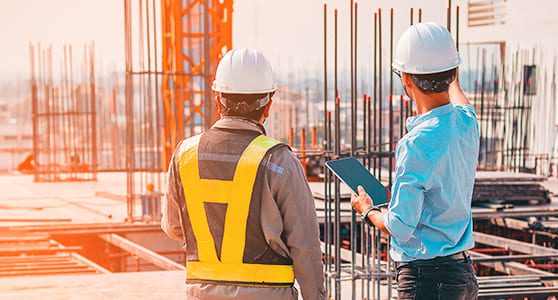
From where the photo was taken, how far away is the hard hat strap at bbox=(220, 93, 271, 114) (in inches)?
109

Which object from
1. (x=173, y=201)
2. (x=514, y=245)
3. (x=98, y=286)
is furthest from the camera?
(x=514, y=245)

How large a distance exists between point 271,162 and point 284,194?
4.5 inches

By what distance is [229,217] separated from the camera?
2.67 m

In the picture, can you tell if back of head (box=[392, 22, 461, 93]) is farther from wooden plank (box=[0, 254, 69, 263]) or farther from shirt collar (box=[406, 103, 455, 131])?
wooden plank (box=[0, 254, 69, 263])

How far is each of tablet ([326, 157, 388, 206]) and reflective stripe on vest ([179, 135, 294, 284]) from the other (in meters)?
0.41

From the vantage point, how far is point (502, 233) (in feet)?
40.6

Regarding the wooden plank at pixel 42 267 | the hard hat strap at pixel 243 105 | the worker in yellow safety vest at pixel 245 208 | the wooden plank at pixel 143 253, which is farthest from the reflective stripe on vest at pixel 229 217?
the wooden plank at pixel 42 267

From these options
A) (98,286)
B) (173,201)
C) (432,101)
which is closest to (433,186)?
(432,101)

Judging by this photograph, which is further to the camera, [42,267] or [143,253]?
[143,253]

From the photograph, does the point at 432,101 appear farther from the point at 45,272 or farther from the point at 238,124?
the point at 45,272

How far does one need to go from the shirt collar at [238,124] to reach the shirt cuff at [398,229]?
54 centimetres

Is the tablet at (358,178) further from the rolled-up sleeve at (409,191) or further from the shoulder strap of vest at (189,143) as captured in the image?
the shoulder strap of vest at (189,143)

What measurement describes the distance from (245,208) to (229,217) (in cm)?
7

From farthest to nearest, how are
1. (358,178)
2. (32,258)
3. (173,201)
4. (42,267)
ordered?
1. (32,258)
2. (42,267)
3. (358,178)
4. (173,201)
